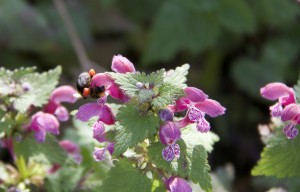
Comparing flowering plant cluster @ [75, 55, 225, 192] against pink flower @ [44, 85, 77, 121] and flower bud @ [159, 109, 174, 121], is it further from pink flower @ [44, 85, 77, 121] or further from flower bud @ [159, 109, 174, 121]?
pink flower @ [44, 85, 77, 121]

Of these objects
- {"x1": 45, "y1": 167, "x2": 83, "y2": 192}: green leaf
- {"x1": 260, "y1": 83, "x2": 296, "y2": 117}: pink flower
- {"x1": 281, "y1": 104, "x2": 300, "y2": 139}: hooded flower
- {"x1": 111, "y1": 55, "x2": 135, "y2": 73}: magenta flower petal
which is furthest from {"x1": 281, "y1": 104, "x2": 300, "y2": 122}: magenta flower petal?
{"x1": 45, "y1": 167, "x2": 83, "y2": 192}: green leaf

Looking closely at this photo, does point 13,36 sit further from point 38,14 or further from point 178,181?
point 178,181

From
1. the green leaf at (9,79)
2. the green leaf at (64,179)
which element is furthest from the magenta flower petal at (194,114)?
the green leaf at (64,179)

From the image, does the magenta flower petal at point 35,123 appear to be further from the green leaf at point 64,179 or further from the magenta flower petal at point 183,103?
the magenta flower petal at point 183,103

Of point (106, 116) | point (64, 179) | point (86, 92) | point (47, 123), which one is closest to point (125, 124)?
point (106, 116)

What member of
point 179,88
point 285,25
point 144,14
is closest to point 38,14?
point 144,14

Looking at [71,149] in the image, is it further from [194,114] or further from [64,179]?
[194,114]
